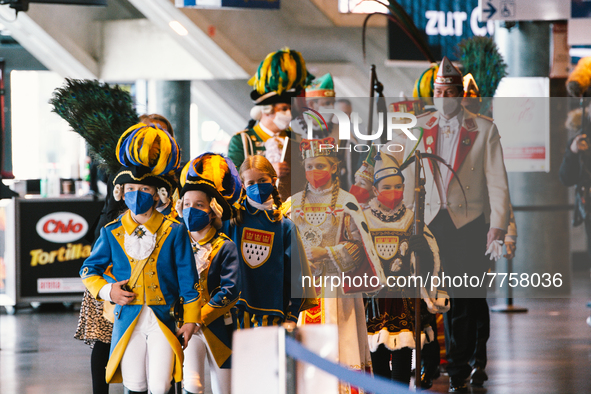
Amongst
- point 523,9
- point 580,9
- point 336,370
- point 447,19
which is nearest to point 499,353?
point 523,9

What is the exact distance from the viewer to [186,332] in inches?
109

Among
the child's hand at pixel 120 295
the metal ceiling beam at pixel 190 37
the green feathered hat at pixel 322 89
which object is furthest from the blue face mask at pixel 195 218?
the metal ceiling beam at pixel 190 37

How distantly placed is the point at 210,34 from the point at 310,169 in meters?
7.82

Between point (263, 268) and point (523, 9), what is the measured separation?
483cm

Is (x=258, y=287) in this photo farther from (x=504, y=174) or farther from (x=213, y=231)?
(x=504, y=174)

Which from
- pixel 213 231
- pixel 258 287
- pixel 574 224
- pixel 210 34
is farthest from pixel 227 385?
pixel 210 34

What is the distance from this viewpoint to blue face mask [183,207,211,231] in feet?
9.59

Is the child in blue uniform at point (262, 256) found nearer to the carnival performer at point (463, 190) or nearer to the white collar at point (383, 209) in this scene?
the white collar at point (383, 209)

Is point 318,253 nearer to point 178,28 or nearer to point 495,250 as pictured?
point 495,250

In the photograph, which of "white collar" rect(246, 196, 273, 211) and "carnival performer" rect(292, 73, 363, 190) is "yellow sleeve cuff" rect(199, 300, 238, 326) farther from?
"carnival performer" rect(292, 73, 363, 190)

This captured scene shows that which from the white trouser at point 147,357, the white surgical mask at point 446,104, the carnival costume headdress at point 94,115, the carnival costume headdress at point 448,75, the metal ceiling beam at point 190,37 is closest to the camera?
the white trouser at point 147,357

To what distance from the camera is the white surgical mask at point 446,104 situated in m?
3.20

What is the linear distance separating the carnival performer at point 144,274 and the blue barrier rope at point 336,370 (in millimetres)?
1088

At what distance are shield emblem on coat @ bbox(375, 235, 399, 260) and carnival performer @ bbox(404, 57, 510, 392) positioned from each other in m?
0.15
